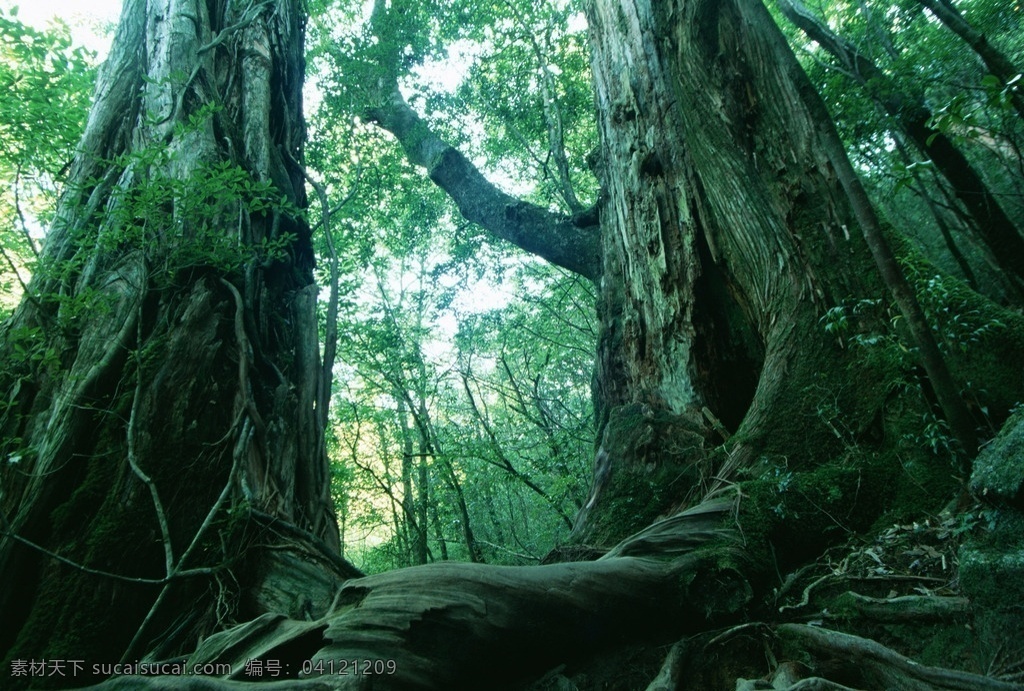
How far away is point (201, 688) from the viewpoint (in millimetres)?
1853

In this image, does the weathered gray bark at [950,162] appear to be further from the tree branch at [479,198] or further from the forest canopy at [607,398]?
the tree branch at [479,198]

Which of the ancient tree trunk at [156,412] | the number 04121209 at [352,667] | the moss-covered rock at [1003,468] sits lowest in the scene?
the number 04121209 at [352,667]

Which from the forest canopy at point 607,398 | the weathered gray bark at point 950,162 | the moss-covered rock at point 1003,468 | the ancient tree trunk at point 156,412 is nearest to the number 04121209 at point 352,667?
the forest canopy at point 607,398

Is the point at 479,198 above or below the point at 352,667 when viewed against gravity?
above

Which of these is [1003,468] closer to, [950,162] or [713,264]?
[713,264]

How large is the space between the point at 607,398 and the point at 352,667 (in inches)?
139

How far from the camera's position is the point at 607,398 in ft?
16.8

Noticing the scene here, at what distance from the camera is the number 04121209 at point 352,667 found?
1.86m

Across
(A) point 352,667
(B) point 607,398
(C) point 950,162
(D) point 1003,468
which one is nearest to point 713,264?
(B) point 607,398

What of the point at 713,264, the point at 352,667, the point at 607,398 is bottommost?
the point at 352,667

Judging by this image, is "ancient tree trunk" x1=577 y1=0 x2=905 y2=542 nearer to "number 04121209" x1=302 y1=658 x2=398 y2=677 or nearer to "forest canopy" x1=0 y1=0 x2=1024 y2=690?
"forest canopy" x1=0 y1=0 x2=1024 y2=690

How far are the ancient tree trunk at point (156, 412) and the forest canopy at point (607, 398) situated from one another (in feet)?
0.06

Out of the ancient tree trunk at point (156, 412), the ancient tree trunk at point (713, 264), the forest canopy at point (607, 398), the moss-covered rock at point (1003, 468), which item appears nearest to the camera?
the moss-covered rock at point (1003, 468)

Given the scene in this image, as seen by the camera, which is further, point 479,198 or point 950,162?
point 479,198
